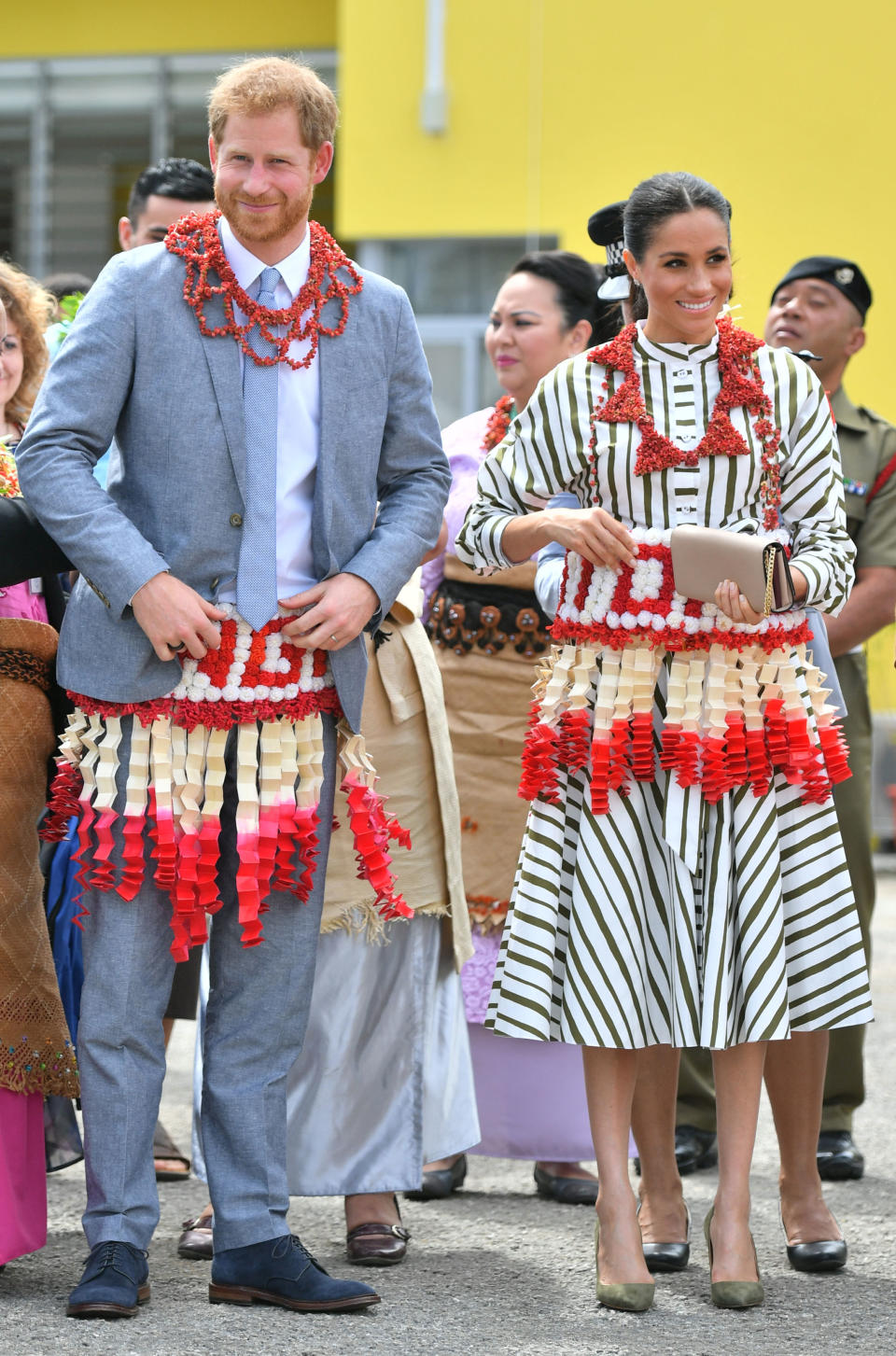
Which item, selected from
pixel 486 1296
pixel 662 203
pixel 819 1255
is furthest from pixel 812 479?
pixel 486 1296

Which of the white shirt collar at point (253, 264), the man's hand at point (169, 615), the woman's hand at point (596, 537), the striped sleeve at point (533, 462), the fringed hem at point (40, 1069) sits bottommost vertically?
the fringed hem at point (40, 1069)

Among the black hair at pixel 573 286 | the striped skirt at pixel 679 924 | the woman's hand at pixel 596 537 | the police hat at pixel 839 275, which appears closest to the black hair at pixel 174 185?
the black hair at pixel 573 286

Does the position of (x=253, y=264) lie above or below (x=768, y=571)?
above

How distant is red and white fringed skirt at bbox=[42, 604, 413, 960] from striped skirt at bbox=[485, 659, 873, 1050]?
0.46 m

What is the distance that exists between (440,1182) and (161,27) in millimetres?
11440

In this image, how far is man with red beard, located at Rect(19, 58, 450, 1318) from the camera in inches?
118

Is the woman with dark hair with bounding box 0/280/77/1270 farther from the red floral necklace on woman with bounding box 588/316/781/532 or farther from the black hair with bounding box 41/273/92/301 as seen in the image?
the black hair with bounding box 41/273/92/301

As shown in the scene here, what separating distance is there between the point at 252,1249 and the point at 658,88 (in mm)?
9881

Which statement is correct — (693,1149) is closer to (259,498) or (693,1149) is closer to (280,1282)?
(280,1282)

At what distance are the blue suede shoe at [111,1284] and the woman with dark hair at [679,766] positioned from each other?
0.74m

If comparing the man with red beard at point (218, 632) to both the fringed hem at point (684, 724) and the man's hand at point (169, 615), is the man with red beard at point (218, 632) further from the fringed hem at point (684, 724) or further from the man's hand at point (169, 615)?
the fringed hem at point (684, 724)

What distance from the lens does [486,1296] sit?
3.25 meters

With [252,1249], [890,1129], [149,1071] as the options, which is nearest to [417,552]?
[149,1071]

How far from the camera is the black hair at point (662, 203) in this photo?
321 cm
